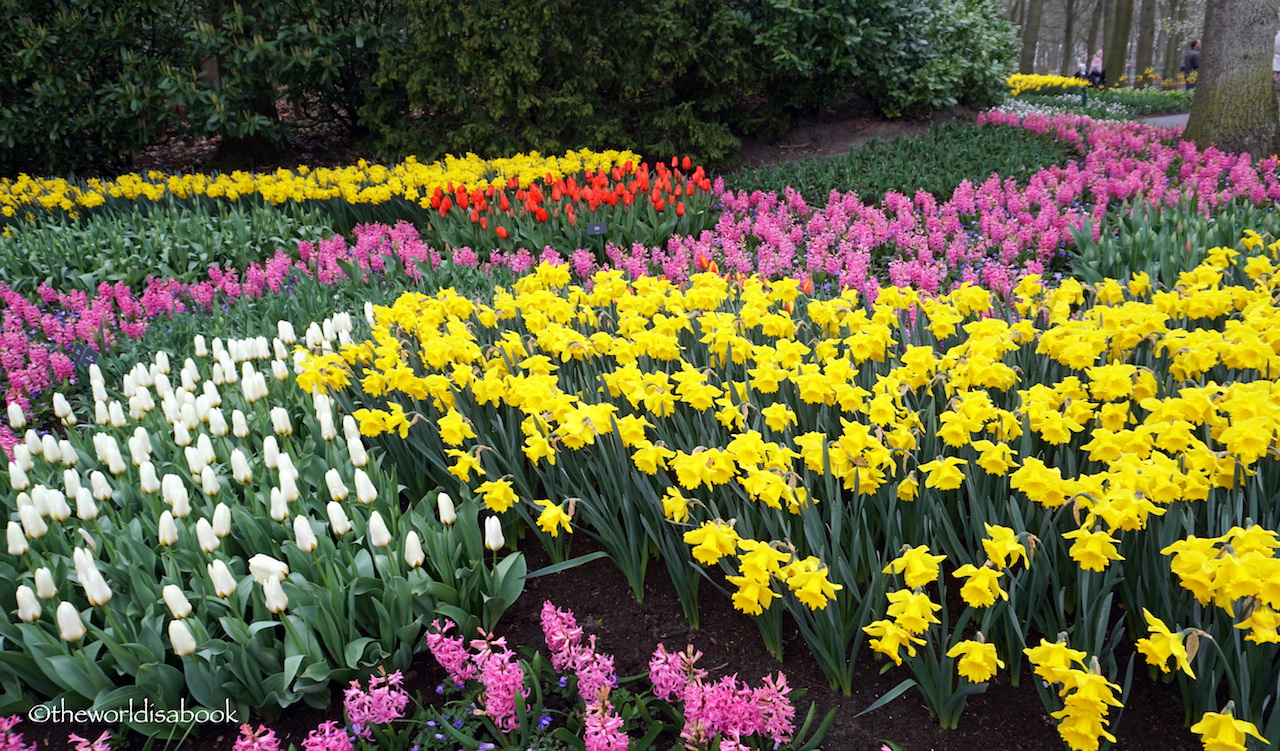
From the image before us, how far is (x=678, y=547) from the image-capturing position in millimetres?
2363

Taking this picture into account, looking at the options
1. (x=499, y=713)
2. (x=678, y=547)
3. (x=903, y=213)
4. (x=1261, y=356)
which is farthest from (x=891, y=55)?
(x=499, y=713)

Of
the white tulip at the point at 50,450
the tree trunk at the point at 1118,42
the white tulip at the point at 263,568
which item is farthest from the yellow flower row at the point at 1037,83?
the white tulip at the point at 263,568

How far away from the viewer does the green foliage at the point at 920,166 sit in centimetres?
741

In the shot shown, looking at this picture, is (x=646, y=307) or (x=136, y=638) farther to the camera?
(x=646, y=307)

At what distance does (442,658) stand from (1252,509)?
1.98 m

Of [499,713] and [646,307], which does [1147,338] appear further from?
[499,713]

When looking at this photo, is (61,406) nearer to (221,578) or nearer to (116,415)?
(116,415)

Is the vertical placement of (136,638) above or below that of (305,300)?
below

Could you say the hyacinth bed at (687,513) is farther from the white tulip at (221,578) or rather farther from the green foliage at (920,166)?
the green foliage at (920,166)

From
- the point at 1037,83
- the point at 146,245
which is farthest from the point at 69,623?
the point at 1037,83

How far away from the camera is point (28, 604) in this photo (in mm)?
2047

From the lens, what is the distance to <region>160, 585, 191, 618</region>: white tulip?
1937 millimetres

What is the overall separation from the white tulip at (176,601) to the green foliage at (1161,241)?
14.5 ft

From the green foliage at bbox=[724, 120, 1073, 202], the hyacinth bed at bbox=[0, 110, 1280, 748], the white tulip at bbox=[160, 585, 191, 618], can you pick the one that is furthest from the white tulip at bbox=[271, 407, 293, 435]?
the green foliage at bbox=[724, 120, 1073, 202]
